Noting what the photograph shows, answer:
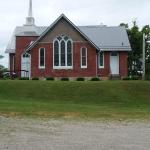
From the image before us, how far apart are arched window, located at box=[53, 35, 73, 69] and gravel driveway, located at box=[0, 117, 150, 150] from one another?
101ft

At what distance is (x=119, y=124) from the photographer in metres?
19.2

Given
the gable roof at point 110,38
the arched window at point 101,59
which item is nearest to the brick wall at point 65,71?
the arched window at point 101,59

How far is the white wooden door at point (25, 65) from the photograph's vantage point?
5367 centimetres

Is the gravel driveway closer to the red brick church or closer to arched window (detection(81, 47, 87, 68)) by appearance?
the red brick church

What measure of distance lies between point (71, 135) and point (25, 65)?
40.9 meters

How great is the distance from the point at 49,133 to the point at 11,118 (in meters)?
5.00

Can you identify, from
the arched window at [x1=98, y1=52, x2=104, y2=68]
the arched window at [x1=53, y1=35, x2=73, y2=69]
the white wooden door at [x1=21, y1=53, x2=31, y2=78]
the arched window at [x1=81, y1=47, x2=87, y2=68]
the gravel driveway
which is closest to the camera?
the gravel driveway

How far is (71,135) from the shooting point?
1570 cm

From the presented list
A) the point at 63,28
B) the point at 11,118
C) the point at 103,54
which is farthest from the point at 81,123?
the point at 103,54

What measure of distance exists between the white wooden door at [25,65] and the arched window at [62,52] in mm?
3844

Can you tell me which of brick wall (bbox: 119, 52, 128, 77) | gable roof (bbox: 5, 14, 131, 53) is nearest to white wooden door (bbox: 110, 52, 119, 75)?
brick wall (bbox: 119, 52, 128, 77)

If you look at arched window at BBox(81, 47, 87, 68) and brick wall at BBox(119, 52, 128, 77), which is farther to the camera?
brick wall at BBox(119, 52, 128, 77)

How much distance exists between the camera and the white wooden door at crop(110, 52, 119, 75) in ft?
179

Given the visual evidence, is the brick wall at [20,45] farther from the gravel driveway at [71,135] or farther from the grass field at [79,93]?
the gravel driveway at [71,135]
